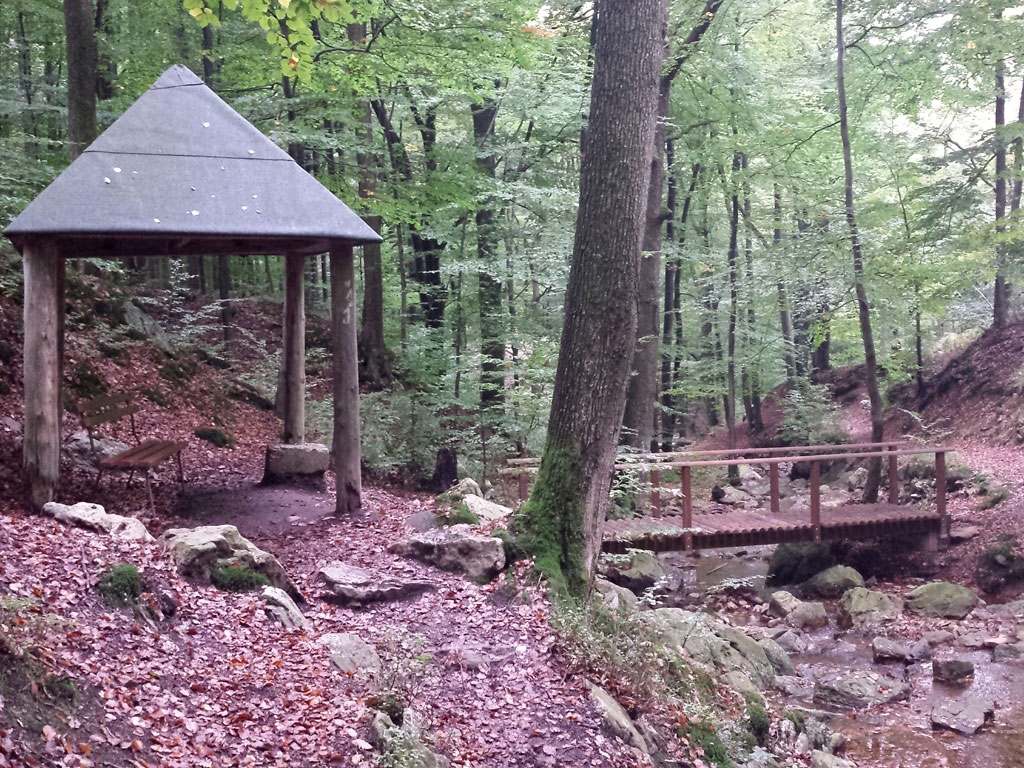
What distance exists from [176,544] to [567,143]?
1152cm

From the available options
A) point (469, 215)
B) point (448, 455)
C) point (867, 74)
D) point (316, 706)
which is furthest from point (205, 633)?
point (867, 74)

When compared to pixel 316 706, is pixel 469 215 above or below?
above

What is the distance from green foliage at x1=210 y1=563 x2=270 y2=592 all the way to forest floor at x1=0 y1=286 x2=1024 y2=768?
0.32 feet

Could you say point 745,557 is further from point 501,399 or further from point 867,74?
point 867,74

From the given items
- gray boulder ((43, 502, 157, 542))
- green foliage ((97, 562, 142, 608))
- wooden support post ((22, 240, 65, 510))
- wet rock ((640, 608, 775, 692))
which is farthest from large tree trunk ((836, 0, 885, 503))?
green foliage ((97, 562, 142, 608))

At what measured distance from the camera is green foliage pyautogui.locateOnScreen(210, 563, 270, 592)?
5.45 metres

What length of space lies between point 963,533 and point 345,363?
9.46 m

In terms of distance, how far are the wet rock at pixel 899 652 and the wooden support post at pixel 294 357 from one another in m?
6.98

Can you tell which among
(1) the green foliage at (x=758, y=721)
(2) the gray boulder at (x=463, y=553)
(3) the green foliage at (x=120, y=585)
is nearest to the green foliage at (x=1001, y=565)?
(1) the green foliage at (x=758, y=721)

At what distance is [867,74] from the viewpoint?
1373 centimetres

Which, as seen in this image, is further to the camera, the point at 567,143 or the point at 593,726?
the point at 567,143

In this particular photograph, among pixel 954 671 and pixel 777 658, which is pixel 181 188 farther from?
pixel 954 671

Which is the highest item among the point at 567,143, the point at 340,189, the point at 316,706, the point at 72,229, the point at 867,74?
the point at 867,74

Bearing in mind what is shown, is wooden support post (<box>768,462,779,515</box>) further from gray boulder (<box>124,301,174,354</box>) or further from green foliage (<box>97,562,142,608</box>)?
gray boulder (<box>124,301,174,354</box>)
